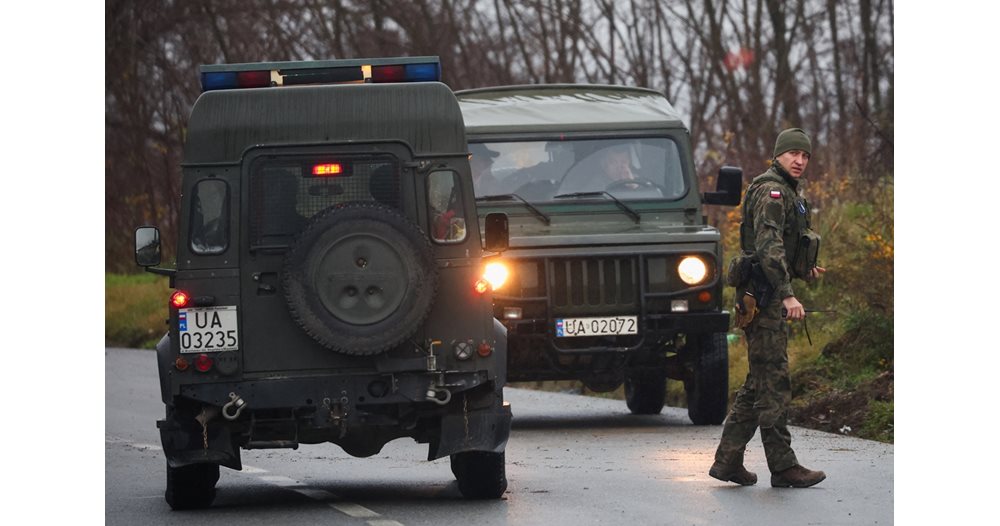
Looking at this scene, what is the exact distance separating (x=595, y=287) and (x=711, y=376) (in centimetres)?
130

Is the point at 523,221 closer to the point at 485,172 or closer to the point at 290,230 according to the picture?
the point at 485,172

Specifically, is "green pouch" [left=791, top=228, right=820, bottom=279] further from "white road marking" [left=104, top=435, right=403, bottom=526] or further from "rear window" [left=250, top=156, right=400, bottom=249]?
"white road marking" [left=104, top=435, right=403, bottom=526]

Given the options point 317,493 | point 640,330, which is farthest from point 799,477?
point 640,330

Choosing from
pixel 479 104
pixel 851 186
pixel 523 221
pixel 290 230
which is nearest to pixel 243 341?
pixel 290 230

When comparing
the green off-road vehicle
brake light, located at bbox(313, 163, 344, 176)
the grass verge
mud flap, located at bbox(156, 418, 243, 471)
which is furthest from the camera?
the grass verge

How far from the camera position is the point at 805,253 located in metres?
10.3

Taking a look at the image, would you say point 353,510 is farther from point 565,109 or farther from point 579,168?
point 565,109

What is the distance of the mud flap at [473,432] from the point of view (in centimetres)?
972

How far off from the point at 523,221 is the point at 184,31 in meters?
14.2

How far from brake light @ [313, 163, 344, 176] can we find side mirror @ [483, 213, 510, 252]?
0.84 m

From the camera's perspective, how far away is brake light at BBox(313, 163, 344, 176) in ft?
32.4

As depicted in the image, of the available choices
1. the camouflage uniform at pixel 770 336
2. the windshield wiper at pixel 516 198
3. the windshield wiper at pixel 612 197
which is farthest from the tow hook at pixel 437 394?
the windshield wiper at pixel 612 197

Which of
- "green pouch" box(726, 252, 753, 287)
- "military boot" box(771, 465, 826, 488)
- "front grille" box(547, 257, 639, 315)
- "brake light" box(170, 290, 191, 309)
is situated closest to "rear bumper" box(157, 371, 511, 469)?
"brake light" box(170, 290, 191, 309)

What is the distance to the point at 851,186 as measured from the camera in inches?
867
